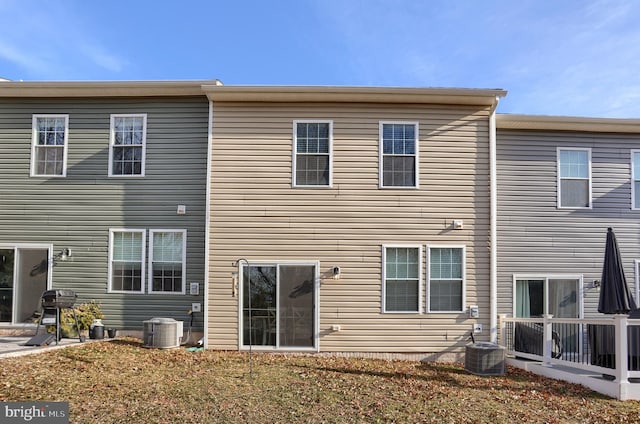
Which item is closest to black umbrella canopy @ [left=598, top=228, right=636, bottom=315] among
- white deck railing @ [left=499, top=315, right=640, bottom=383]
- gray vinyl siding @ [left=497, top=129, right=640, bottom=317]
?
white deck railing @ [left=499, top=315, right=640, bottom=383]

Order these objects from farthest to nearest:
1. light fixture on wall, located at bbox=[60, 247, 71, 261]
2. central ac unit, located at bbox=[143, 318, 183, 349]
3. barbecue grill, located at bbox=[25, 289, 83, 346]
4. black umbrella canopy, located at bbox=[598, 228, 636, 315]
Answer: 1. light fixture on wall, located at bbox=[60, 247, 71, 261]
2. central ac unit, located at bbox=[143, 318, 183, 349]
3. barbecue grill, located at bbox=[25, 289, 83, 346]
4. black umbrella canopy, located at bbox=[598, 228, 636, 315]

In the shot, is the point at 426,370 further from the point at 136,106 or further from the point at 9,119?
the point at 9,119

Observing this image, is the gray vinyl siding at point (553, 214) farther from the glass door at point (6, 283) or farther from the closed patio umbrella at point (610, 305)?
the glass door at point (6, 283)

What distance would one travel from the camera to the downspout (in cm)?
1019

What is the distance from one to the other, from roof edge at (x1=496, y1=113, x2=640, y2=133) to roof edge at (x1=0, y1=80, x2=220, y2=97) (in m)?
6.70

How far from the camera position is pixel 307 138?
10414mm

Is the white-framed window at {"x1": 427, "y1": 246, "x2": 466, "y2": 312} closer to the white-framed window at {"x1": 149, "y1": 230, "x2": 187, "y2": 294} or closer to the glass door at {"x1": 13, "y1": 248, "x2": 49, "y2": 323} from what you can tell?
the white-framed window at {"x1": 149, "y1": 230, "x2": 187, "y2": 294}

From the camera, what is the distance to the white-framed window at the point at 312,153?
1036 centimetres

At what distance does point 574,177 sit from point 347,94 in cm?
588

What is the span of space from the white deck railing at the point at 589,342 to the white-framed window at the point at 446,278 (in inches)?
47.7

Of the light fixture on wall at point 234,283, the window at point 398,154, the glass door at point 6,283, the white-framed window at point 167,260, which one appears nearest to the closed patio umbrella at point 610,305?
the window at point 398,154

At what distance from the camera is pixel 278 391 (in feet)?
23.3

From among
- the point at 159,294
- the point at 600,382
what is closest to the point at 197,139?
the point at 159,294

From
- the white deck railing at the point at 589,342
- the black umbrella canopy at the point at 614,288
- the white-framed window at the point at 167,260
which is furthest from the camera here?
the white-framed window at the point at 167,260
